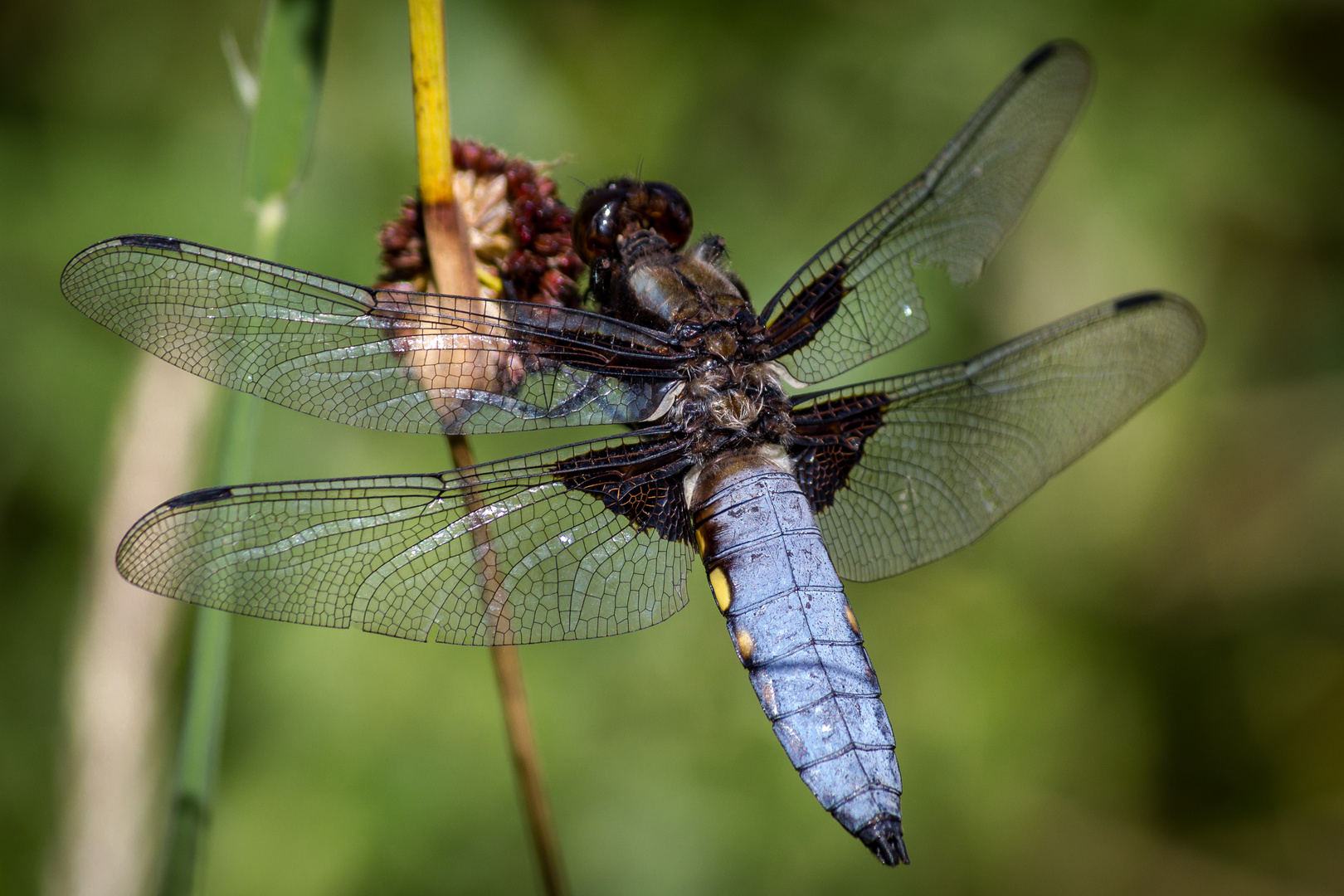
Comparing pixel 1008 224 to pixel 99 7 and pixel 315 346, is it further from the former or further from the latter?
pixel 99 7

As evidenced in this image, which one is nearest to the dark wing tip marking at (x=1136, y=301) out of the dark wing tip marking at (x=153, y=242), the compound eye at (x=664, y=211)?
the compound eye at (x=664, y=211)

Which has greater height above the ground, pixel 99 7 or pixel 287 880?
pixel 99 7

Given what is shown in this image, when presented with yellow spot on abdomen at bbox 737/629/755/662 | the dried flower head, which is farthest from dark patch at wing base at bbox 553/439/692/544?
the dried flower head

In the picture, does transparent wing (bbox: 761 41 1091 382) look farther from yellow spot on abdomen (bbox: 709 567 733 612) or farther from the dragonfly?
yellow spot on abdomen (bbox: 709 567 733 612)

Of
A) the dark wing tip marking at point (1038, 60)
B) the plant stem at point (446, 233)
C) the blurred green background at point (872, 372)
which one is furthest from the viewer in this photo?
the blurred green background at point (872, 372)

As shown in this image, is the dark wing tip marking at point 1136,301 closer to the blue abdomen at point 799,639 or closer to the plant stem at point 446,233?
the blue abdomen at point 799,639

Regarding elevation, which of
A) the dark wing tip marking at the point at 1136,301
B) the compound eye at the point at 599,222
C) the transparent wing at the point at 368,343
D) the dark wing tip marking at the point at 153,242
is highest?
the compound eye at the point at 599,222

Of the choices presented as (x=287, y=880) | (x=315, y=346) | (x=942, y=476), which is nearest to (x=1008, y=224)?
(x=942, y=476)
